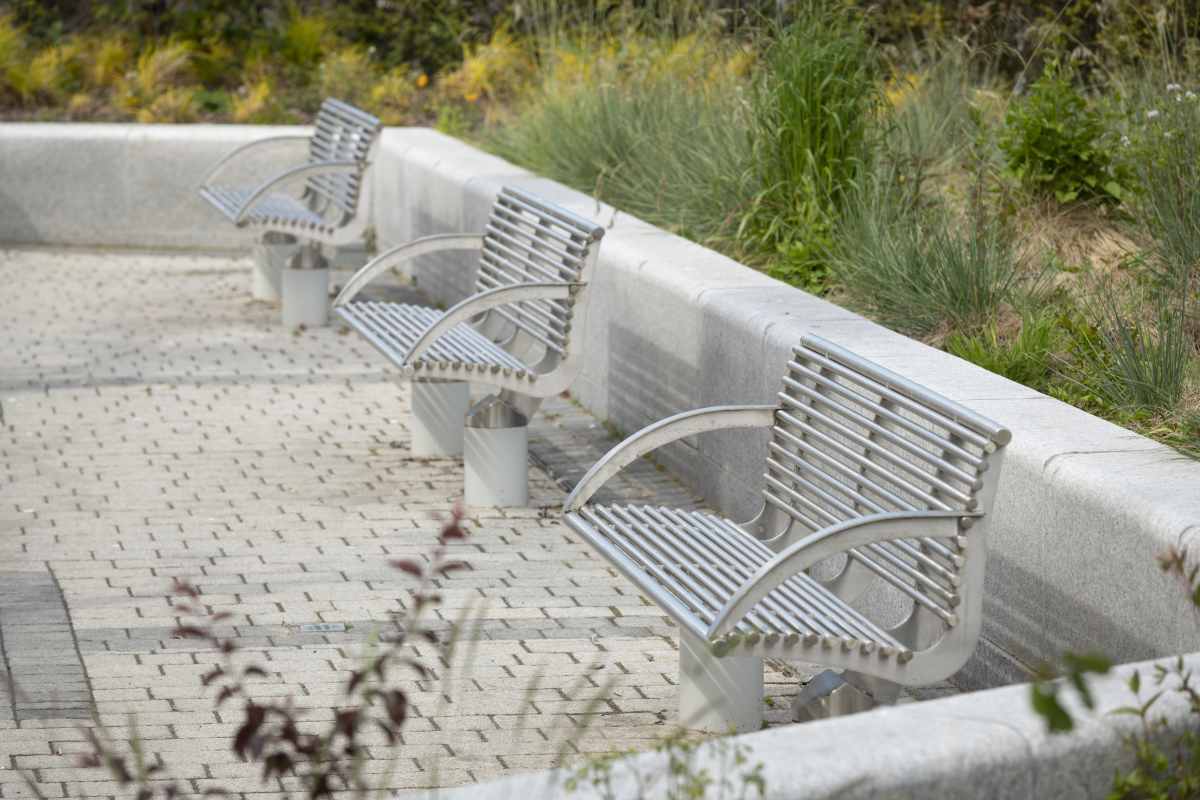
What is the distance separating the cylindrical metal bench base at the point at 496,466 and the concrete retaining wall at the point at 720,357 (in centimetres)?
68

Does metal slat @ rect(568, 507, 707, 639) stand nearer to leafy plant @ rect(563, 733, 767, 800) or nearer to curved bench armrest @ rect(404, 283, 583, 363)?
leafy plant @ rect(563, 733, 767, 800)

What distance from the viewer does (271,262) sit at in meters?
10.7

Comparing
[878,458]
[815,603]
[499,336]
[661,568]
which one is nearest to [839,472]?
[878,458]

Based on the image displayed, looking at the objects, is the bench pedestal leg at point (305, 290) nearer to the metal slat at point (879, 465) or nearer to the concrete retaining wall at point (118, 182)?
the concrete retaining wall at point (118, 182)

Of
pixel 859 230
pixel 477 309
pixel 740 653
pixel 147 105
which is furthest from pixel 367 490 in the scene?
pixel 147 105

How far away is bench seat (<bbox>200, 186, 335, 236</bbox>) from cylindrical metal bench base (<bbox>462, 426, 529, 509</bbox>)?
3446 millimetres

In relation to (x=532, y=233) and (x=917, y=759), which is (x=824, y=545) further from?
(x=532, y=233)

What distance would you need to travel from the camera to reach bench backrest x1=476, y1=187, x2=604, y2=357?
22.0 feet

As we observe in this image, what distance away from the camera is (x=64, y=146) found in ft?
41.1

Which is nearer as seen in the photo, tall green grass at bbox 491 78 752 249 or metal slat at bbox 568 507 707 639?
metal slat at bbox 568 507 707 639

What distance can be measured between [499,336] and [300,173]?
277cm

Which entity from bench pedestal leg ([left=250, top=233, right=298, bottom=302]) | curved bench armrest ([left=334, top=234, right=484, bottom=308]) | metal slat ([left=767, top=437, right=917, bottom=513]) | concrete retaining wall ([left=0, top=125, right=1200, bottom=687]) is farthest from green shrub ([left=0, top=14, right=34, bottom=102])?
metal slat ([left=767, top=437, right=917, bottom=513])

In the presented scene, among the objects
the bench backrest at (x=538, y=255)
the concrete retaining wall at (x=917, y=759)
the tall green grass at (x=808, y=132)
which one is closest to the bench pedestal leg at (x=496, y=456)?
the bench backrest at (x=538, y=255)

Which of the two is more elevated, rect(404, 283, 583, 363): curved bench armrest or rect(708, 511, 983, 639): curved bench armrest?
rect(708, 511, 983, 639): curved bench armrest
